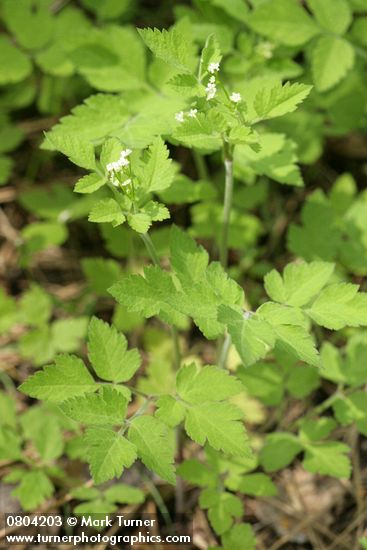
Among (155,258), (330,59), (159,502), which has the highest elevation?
(330,59)

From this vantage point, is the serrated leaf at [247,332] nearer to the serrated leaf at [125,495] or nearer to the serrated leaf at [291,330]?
the serrated leaf at [291,330]

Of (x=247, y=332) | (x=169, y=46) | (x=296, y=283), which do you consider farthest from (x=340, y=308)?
(x=169, y=46)

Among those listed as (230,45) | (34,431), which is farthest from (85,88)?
(34,431)

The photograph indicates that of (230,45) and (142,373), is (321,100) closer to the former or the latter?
(230,45)

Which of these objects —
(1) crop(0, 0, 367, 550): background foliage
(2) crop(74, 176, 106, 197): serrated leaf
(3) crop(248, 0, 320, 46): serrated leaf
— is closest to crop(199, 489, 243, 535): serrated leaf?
(1) crop(0, 0, 367, 550): background foliage

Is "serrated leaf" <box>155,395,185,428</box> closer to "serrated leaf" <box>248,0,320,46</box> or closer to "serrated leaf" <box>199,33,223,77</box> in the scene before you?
"serrated leaf" <box>199,33,223,77</box>

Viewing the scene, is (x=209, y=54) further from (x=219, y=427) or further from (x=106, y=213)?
(x=219, y=427)
